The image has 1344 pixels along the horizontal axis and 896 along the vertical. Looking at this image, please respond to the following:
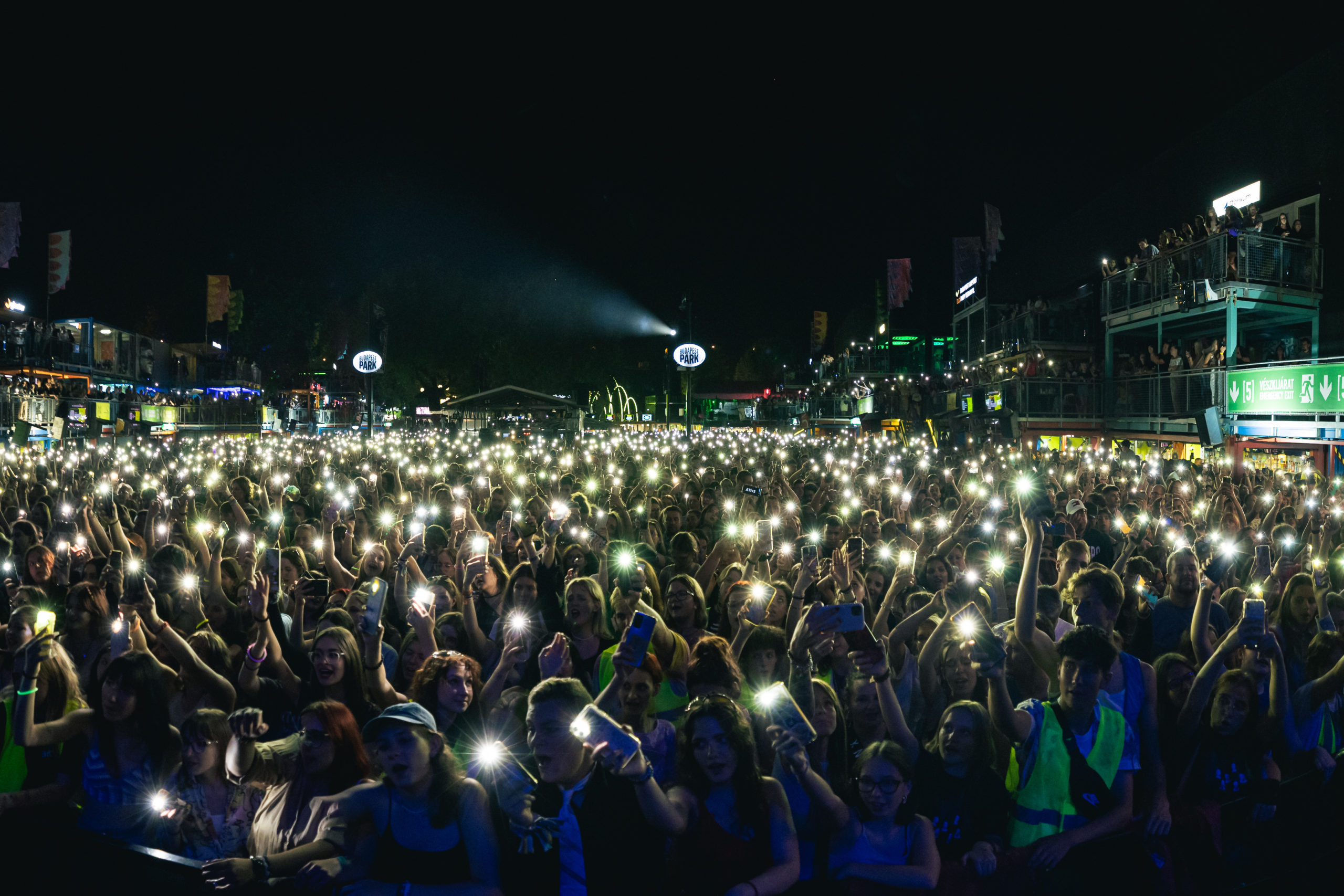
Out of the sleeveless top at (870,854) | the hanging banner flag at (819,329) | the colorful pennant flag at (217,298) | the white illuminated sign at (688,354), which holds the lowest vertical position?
the sleeveless top at (870,854)

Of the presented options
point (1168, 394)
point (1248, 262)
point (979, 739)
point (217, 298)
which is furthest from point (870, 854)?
point (217, 298)

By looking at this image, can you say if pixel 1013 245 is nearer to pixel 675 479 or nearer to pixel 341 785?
pixel 675 479

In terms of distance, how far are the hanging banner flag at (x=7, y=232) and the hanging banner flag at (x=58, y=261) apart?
2203mm

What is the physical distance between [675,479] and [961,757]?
12252 millimetres

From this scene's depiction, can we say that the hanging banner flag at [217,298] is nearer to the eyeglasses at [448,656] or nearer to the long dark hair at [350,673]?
the long dark hair at [350,673]

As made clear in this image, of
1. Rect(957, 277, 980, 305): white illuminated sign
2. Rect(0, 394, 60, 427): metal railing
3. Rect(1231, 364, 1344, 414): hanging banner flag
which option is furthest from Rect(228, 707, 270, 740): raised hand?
Rect(957, 277, 980, 305): white illuminated sign

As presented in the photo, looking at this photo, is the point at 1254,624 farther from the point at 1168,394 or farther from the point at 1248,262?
the point at 1168,394

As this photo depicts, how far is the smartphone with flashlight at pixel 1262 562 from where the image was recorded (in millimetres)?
6352

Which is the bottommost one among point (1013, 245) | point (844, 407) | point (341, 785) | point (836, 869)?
point (836, 869)

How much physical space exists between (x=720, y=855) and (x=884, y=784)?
0.69m

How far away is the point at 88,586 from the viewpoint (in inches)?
220

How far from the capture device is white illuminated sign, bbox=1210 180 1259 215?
79.0ft

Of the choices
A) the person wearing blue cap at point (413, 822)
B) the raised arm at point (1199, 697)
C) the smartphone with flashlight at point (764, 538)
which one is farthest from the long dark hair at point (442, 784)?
the smartphone with flashlight at point (764, 538)

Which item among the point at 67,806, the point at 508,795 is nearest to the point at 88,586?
the point at 67,806
